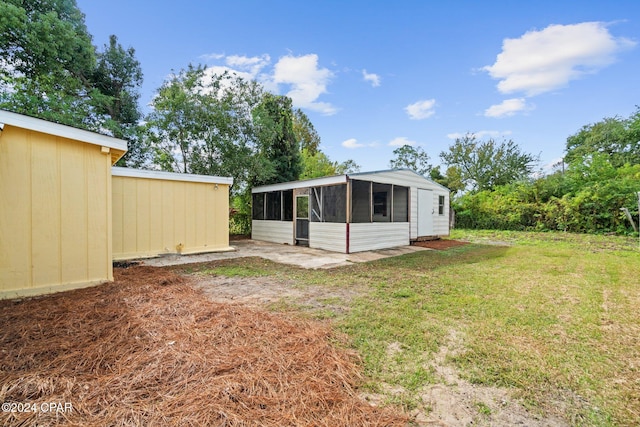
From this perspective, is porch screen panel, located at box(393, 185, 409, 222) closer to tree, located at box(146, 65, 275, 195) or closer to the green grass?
the green grass

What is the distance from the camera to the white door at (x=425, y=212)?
10250 millimetres

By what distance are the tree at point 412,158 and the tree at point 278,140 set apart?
15.8 m

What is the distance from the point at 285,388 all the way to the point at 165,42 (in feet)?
41.7

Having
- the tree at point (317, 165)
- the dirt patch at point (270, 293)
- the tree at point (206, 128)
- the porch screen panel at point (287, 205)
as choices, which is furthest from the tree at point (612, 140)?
the dirt patch at point (270, 293)

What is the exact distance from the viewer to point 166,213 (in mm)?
7629

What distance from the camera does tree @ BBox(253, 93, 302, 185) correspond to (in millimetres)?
12156

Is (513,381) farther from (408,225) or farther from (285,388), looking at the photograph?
(408,225)

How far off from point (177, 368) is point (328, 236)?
21.5 ft

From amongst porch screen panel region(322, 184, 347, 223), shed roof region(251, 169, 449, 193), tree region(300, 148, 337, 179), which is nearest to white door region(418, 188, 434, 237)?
shed roof region(251, 169, 449, 193)

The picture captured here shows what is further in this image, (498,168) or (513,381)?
(498,168)

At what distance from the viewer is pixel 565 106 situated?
14969 mm

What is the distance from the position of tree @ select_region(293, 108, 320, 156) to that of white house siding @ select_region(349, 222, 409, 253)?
43.2ft

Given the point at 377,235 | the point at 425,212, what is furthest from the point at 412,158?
the point at 377,235

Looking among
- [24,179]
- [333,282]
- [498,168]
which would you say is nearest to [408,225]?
[333,282]
